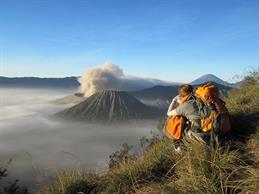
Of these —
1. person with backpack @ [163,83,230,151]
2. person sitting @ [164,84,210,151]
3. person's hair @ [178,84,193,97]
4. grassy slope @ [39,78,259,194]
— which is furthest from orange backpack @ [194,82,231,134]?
person's hair @ [178,84,193,97]

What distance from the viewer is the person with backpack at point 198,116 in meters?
Answer: 7.55

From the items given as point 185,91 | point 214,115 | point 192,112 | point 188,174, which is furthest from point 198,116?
point 188,174

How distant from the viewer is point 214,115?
7586mm

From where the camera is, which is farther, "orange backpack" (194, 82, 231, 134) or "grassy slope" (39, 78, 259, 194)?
"orange backpack" (194, 82, 231, 134)

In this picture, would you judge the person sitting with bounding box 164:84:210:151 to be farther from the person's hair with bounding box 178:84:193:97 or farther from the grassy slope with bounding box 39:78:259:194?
the grassy slope with bounding box 39:78:259:194

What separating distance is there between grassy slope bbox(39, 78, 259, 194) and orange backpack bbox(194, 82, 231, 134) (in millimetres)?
312

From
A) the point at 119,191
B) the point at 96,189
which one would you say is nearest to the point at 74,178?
the point at 96,189

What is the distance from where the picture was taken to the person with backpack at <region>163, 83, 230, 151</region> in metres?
7.55

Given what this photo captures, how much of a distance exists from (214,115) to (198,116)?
0.32m

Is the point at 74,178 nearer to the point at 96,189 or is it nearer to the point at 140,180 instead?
the point at 96,189

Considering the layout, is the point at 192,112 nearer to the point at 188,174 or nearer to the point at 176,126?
the point at 176,126

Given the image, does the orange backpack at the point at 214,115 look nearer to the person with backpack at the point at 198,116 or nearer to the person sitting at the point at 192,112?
the person with backpack at the point at 198,116

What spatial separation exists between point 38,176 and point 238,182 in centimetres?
366

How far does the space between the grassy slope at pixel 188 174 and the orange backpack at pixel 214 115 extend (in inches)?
12.3
